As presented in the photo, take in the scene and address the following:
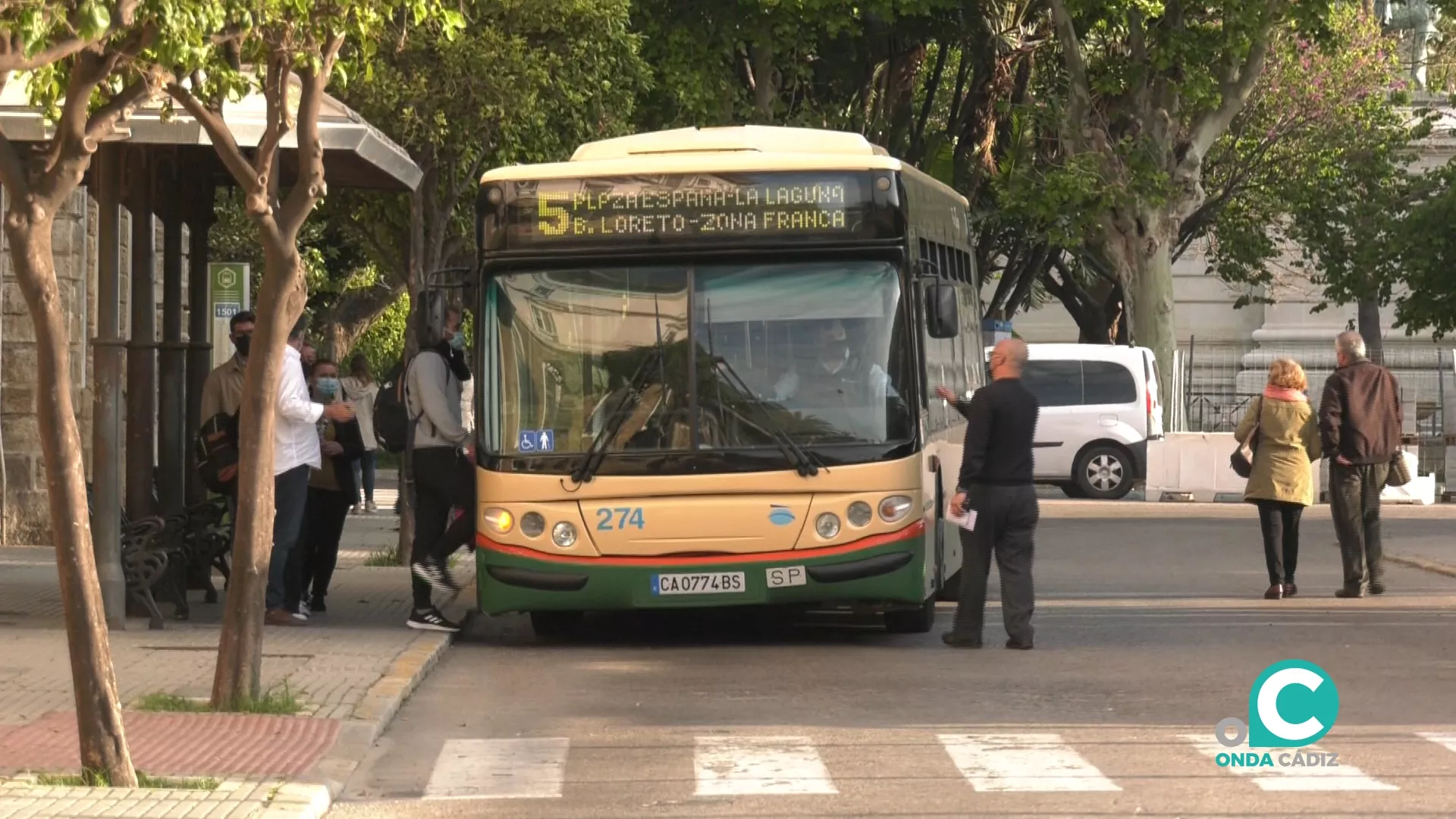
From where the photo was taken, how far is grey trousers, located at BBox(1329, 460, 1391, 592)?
52.2 feet

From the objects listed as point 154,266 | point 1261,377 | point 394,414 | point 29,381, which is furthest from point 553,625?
point 1261,377

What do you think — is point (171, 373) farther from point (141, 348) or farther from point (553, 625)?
point (553, 625)

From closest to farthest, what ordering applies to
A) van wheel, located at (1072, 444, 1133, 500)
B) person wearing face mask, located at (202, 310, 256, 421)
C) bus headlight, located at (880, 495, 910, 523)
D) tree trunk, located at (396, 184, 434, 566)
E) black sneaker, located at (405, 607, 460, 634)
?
bus headlight, located at (880, 495, 910, 523) < black sneaker, located at (405, 607, 460, 634) < person wearing face mask, located at (202, 310, 256, 421) < tree trunk, located at (396, 184, 434, 566) < van wheel, located at (1072, 444, 1133, 500)

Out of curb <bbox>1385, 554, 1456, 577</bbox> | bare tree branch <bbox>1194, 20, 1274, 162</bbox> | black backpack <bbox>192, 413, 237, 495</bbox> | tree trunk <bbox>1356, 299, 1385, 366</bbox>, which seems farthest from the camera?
tree trunk <bbox>1356, 299, 1385, 366</bbox>

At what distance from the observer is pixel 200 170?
15.2m

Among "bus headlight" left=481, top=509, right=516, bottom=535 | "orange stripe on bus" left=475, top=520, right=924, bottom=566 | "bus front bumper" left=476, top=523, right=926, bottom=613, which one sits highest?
"bus headlight" left=481, top=509, right=516, bottom=535

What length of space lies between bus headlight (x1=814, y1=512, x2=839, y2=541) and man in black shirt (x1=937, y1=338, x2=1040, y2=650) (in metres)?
0.67

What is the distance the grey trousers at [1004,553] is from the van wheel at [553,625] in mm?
2430

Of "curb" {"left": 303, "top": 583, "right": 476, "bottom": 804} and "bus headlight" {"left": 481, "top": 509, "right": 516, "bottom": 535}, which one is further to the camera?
"bus headlight" {"left": 481, "top": 509, "right": 516, "bottom": 535}

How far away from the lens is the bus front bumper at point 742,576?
12469 mm

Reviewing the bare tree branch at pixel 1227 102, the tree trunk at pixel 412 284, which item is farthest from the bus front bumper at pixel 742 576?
the bare tree branch at pixel 1227 102

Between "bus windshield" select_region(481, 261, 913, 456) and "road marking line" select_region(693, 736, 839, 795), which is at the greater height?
"bus windshield" select_region(481, 261, 913, 456)

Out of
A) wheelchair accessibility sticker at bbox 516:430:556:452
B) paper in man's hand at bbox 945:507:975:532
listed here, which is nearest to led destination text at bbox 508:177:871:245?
wheelchair accessibility sticker at bbox 516:430:556:452

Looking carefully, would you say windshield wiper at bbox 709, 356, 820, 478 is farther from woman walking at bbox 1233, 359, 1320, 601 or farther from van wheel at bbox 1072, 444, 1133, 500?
van wheel at bbox 1072, 444, 1133, 500
